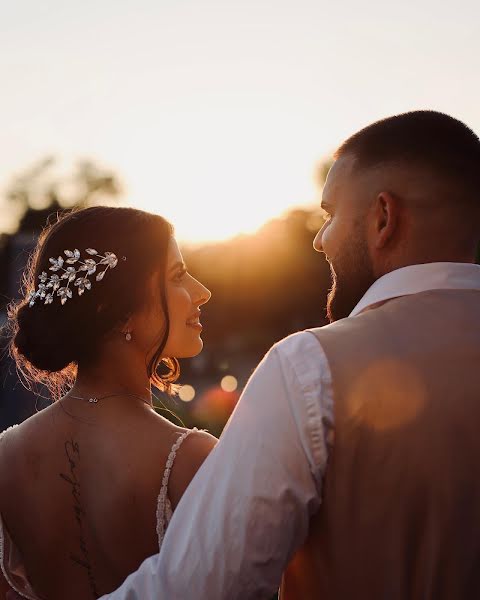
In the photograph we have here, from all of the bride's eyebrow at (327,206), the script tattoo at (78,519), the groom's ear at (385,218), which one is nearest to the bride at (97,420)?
the script tattoo at (78,519)

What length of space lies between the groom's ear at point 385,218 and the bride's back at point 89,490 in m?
1.02

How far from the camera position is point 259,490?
155 centimetres

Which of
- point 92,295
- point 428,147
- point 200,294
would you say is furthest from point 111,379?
point 428,147

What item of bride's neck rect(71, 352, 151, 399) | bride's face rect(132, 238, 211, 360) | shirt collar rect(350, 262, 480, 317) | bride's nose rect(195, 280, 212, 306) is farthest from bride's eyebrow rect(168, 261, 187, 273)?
shirt collar rect(350, 262, 480, 317)

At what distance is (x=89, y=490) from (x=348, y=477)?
3.78 feet

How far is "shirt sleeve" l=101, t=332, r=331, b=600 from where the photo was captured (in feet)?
5.11

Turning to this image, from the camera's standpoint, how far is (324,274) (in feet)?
152

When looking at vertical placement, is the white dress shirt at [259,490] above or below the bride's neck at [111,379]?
above

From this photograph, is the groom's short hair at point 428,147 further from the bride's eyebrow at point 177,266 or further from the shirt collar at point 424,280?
the bride's eyebrow at point 177,266

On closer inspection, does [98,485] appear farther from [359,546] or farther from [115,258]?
[359,546]

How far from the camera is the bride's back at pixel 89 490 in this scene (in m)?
2.42

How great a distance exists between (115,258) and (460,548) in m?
1.75

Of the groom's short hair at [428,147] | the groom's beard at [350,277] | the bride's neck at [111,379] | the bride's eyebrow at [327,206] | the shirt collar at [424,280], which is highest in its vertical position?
the groom's short hair at [428,147]

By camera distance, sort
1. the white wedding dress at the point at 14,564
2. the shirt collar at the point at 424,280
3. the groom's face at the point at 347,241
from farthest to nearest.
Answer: the white wedding dress at the point at 14,564, the groom's face at the point at 347,241, the shirt collar at the point at 424,280
